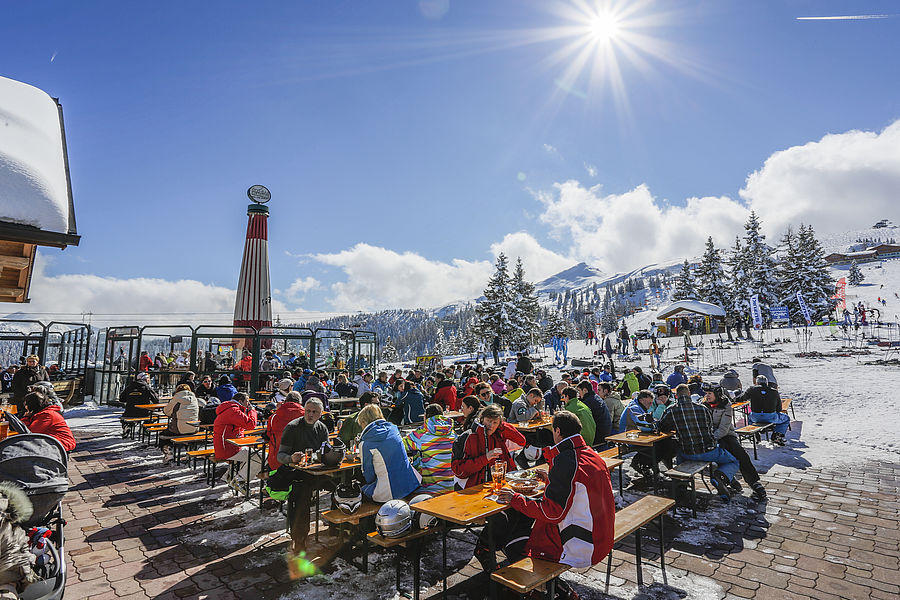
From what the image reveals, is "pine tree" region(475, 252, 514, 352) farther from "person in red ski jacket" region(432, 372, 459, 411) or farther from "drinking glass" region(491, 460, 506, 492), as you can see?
"drinking glass" region(491, 460, 506, 492)

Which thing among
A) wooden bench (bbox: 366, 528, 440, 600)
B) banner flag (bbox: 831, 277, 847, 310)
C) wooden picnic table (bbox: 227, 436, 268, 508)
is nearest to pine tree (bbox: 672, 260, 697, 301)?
banner flag (bbox: 831, 277, 847, 310)

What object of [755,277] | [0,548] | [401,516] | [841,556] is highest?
[755,277]

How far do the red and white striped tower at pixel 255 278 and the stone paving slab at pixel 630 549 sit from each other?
1286cm

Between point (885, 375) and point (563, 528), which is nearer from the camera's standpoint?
point (563, 528)

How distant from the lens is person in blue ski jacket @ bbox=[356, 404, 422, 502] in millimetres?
4410

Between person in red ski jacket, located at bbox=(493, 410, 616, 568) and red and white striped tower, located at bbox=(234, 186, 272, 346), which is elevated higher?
red and white striped tower, located at bbox=(234, 186, 272, 346)

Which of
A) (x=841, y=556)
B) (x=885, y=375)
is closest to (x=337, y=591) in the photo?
(x=841, y=556)

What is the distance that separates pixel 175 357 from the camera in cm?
2058

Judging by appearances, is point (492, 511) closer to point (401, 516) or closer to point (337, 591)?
point (401, 516)

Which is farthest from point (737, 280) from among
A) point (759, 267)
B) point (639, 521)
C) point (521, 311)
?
point (639, 521)

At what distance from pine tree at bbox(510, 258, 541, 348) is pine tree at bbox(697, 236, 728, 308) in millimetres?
15053

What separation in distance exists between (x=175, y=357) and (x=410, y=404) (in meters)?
16.0

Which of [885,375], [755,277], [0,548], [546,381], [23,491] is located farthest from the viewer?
[755,277]

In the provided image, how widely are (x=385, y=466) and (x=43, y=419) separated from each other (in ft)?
12.4
